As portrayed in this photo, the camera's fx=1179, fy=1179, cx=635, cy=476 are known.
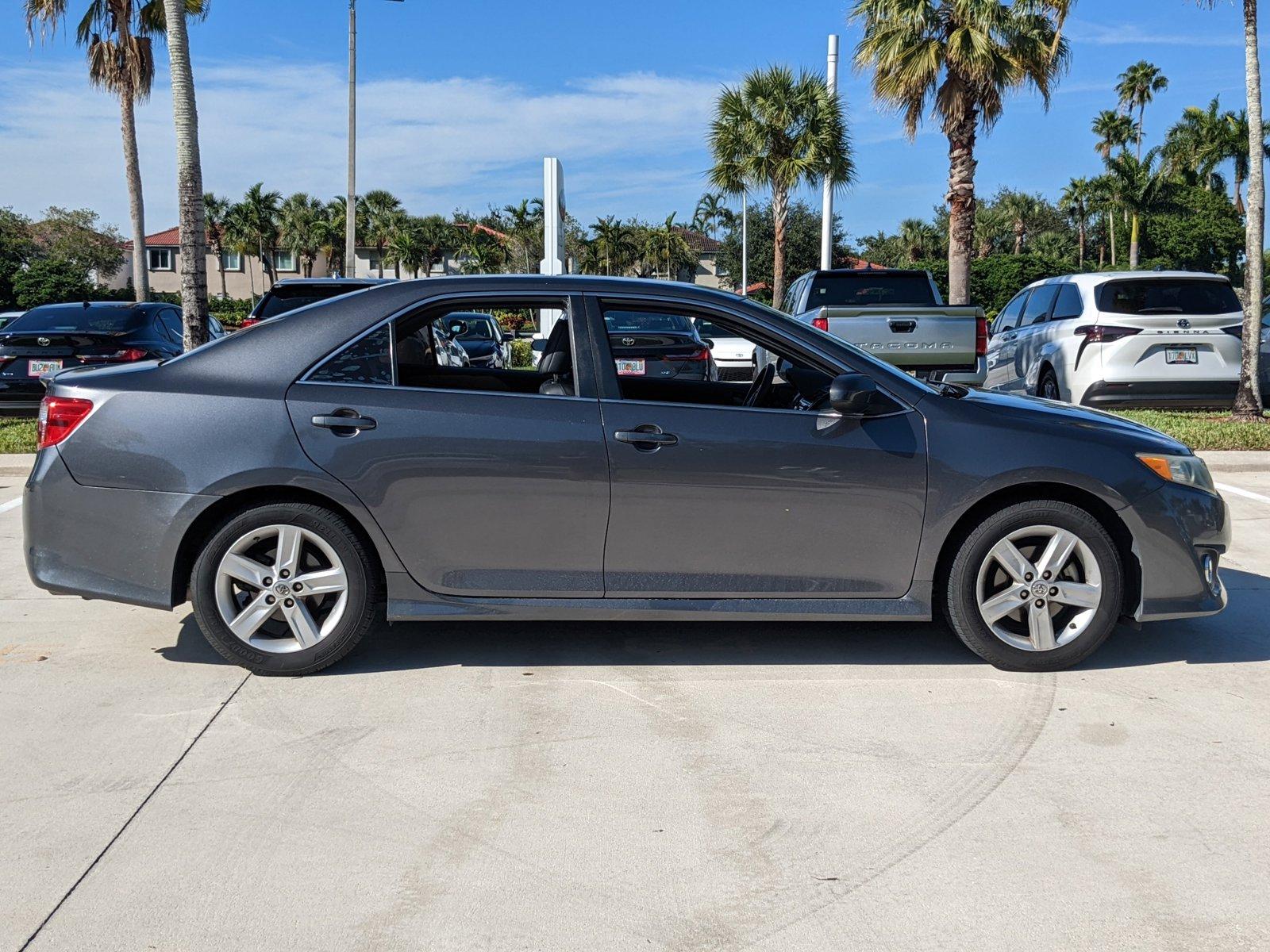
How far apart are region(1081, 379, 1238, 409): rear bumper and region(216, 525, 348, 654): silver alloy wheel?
9729 millimetres

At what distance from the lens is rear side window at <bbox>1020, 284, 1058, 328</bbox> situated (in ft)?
44.6

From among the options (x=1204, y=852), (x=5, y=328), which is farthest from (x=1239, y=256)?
(x=1204, y=852)

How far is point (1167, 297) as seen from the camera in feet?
40.9

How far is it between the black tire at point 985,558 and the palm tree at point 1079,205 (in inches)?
2737

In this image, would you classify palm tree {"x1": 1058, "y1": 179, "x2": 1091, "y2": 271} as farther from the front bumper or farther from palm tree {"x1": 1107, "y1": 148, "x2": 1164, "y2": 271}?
the front bumper

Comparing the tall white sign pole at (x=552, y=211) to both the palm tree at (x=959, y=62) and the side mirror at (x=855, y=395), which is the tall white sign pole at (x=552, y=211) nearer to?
the palm tree at (x=959, y=62)

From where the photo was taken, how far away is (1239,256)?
6469 centimetres

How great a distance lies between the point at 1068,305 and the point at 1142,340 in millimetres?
1074

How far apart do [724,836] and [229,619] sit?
90.6 inches

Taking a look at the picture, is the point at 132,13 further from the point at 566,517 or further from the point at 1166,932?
the point at 1166,932

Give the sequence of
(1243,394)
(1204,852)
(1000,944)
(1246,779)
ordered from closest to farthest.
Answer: (1000,944), (1204,852), (1246,779), (1243,394)

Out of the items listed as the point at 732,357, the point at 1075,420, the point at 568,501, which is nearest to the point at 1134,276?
the point at 732,357

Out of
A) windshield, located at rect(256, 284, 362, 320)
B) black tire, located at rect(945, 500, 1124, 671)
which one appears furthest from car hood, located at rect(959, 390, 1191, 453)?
windshield, located at rect(256, 284, 362, 320)

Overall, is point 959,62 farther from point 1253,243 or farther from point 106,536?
point 106,536
